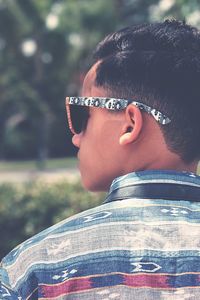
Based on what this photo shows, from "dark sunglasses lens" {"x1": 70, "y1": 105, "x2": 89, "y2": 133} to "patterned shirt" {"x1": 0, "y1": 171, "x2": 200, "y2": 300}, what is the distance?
30cm

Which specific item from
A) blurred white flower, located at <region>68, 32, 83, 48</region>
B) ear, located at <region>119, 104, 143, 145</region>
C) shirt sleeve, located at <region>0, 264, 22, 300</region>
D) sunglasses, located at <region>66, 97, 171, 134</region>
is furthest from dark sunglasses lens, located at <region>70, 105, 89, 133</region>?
blurred white flower, located at <region>68, 32, 83, 48</region>

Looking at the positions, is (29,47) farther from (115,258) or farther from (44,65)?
(115,258)

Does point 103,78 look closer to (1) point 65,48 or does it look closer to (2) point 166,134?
(2) point 166,134

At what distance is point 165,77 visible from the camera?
1.30 metres

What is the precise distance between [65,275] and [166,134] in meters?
0.38

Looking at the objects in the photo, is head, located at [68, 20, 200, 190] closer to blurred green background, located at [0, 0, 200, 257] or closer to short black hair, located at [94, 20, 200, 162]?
short black hair, located at [94, 20, 200, 162]

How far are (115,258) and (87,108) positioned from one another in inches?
16.0

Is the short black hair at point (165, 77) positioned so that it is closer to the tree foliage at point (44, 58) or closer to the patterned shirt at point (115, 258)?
the patterned shirt at point (115, 258)

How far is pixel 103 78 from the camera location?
1371mm

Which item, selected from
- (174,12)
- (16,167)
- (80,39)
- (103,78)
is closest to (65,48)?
(80,39)

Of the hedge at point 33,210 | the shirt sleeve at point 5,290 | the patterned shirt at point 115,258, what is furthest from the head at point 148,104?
the hedge at point 33,210

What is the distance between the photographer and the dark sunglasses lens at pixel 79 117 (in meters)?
1.43

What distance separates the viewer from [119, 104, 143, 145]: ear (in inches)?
50.6

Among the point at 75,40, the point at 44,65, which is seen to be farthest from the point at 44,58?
the point at 75,40
